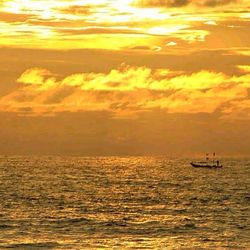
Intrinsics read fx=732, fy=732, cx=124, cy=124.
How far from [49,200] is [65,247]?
52.5 m

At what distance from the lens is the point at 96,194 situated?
135250 millimetres

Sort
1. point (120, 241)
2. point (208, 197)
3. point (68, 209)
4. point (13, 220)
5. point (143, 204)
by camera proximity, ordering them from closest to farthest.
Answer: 1. point (120, 241)
2. point (13, 220)
3. point (68, 209)
4. point (143, 204)
5. point (208, 197)

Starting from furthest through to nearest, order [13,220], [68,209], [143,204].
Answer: [143,204] < [68,209] < [13,220]

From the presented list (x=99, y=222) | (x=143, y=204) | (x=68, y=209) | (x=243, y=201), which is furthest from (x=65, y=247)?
(x=243, y=201)

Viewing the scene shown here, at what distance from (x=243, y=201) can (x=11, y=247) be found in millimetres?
58070

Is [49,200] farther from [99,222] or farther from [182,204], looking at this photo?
[99,222]

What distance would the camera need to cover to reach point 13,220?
289 ft

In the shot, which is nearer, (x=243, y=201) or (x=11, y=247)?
(x=11, y=247)

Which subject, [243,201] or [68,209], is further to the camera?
[243,201]

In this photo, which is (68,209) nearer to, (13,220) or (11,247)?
(13,220)

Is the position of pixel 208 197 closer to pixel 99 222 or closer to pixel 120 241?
pixel 99 222

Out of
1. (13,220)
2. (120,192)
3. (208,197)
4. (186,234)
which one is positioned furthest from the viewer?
(120,192)

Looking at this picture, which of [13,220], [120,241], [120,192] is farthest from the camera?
[120,192]

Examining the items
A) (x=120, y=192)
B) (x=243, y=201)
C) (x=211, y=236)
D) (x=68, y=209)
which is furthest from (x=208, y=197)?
(x=211, y=236)
